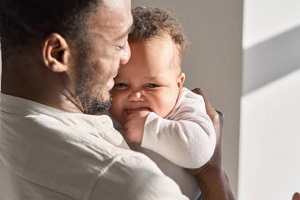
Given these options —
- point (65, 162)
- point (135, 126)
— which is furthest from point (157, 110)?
point (65, 162)

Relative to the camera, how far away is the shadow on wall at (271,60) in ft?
5.38

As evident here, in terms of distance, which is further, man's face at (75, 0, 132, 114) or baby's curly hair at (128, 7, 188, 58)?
baby's curly hair at (128, 7, 188, 58)

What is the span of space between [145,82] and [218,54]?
1.61ft

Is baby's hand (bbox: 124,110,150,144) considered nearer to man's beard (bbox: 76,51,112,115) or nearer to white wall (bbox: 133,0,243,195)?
man's beard (bbox: 76,51,112,115)

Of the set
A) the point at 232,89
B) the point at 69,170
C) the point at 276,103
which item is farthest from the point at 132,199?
the point at 276,103

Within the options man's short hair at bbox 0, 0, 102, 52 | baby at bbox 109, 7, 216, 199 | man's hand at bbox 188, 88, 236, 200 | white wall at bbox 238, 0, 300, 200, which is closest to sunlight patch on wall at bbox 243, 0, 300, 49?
white wall at bbox 238, 0, 300, 200

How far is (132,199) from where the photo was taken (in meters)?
0.76

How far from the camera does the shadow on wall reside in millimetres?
1641

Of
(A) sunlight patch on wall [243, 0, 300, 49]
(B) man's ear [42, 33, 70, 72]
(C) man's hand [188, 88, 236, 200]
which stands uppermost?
(B) man's ear [42, 33, 70, 72]

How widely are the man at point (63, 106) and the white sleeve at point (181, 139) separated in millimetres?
260

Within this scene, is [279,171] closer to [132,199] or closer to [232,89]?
[232,89]

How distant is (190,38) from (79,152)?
3.05 ft

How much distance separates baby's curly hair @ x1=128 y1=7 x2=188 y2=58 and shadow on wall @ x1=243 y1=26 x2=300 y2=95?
1.26 feet

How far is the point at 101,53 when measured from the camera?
35.0 inches
